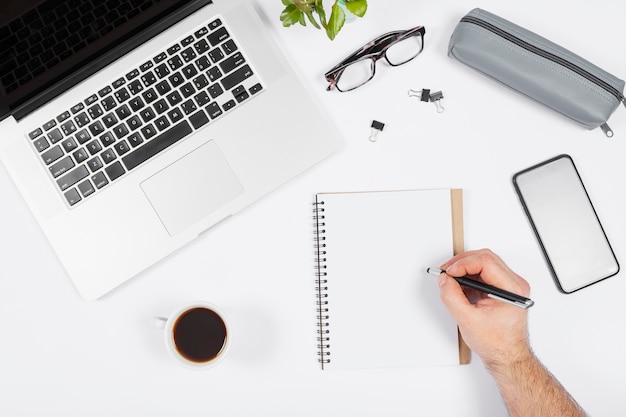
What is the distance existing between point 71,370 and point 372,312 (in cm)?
57

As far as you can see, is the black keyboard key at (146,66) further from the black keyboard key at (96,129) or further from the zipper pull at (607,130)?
the zipper pull at (607,130)

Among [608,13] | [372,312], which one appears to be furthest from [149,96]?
[608,13]

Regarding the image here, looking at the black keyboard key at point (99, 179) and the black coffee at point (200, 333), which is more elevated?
the black keyboard key at point (99, 179)

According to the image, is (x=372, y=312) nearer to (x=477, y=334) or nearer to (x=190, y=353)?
(x=477, y=334)

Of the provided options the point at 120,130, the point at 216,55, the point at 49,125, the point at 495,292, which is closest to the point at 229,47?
the point at 216,55

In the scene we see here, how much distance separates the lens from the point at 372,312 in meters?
1.04

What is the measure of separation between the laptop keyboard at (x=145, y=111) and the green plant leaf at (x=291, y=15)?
0.10 metres

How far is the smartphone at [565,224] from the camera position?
1.04 meters

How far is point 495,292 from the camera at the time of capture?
94 cm

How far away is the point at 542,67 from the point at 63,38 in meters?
0.83

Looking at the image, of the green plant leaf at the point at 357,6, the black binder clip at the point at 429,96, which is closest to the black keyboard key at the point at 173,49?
the green plant leaf at the point at 357,6

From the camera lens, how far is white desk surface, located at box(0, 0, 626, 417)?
1.05 meters

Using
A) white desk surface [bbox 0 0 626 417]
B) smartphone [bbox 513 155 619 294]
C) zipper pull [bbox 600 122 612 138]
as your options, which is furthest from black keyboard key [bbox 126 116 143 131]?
zipper pull [bbox 600 122 612 138]

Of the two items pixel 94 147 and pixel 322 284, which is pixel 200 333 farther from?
pixel 94 147
